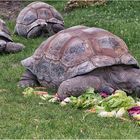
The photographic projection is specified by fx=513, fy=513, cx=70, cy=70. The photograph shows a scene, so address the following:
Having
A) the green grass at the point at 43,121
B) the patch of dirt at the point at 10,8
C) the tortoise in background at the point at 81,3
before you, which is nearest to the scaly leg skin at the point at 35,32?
the patch of dirt at the point at 10,8

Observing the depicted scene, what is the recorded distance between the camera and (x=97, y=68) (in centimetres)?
705

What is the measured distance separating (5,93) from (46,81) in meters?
0.72

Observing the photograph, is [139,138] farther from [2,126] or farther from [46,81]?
[46,81]

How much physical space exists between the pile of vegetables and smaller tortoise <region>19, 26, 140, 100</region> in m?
0.21

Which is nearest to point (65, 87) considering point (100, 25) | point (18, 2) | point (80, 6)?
point (100, 25)

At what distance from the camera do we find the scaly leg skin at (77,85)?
6.90 m

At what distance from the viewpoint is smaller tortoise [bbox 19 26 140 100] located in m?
6.96

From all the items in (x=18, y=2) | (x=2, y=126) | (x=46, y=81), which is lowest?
(x=18, y=2)

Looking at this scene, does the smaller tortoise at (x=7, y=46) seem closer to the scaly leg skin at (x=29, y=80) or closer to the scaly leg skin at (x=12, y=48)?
the scaly leg skin at (x=12, y=48)

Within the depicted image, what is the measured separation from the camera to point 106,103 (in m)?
6.26

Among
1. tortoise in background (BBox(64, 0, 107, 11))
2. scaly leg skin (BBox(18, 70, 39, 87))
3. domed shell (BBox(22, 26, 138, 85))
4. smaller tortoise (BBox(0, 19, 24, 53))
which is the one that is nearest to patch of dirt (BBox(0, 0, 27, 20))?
tortoise in background (BBox(64, 0, 107, 11))

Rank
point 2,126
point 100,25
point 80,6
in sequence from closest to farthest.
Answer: point 2,126
point 100,25
point 80,6

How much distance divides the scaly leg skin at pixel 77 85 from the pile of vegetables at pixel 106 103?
0.09 m

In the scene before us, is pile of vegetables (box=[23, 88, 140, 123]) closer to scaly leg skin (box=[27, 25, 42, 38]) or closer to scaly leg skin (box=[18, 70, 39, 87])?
scaly leg skin (box=[18, 70, 39, 87])
